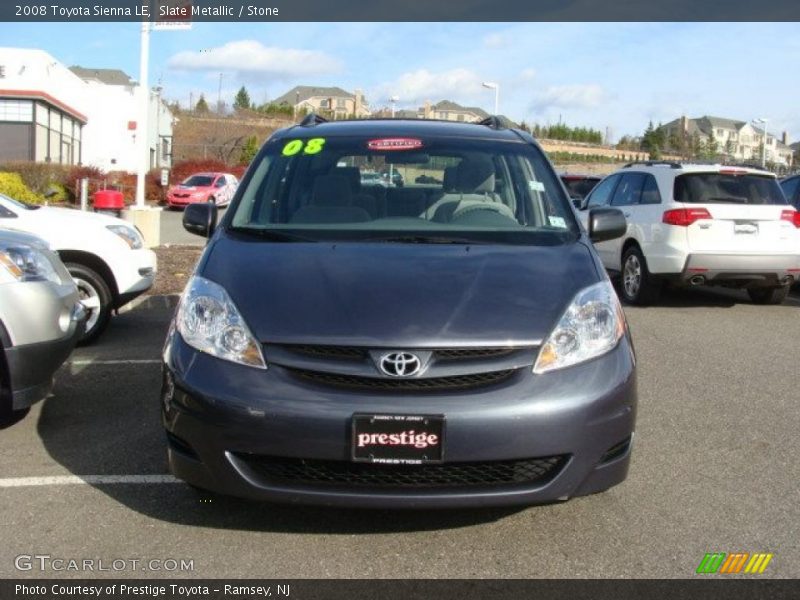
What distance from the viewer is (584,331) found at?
11.5 ft

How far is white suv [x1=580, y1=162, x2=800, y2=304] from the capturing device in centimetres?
984

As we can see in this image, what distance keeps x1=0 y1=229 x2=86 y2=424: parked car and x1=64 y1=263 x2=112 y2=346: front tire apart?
7.82ft

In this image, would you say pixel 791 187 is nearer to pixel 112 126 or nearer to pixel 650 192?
pixel 650 192

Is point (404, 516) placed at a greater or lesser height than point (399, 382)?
lesser

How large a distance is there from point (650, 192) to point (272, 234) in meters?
7.50

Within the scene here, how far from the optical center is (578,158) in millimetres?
64125

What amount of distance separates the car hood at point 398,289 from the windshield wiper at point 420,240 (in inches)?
2.8

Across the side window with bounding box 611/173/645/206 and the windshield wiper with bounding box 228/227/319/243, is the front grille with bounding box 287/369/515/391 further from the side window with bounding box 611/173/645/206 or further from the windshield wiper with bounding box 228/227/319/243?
the side window with bounding box 611/173/645/206

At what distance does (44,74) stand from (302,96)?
295 feet

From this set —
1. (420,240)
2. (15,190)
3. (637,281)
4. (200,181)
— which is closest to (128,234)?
(420,240)

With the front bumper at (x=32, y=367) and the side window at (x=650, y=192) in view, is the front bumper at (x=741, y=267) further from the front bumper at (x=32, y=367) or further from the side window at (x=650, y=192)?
the front bumper at (x=32, y=367)

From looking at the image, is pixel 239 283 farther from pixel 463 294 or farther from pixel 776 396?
pixel 776 396

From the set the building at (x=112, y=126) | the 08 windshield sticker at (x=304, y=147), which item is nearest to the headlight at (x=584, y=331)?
the 08 windshield sticker at (x=304, y=147)

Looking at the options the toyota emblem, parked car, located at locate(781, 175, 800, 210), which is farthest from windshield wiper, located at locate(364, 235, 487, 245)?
parked car, located at locate(781, 175, 800, 210)
